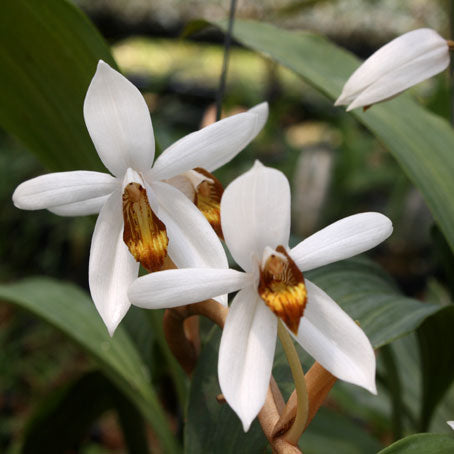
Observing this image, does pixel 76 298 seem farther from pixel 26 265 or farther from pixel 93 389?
pixel 26 265

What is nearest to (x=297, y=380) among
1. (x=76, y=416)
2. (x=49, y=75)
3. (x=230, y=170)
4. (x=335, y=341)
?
(x=335, y=341)

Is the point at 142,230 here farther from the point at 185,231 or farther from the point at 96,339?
the point at 96,339

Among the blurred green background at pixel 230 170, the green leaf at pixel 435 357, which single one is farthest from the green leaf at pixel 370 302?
the blurred green background at pixel 230 170

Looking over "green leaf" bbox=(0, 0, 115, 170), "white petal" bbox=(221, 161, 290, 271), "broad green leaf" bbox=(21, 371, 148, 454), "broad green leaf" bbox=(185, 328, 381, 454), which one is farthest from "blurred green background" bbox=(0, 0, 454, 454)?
"white petal" bbox=(221, 161, 290, 271)

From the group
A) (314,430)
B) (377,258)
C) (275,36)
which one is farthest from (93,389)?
(377,258)

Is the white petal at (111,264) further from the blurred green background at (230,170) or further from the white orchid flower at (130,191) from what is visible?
the blurred green background at (230,170)

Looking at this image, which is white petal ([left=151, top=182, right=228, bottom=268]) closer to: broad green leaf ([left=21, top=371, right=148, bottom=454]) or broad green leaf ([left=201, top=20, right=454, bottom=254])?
broad green leaf ([left=201, top=20, right=454, bottom=254])
